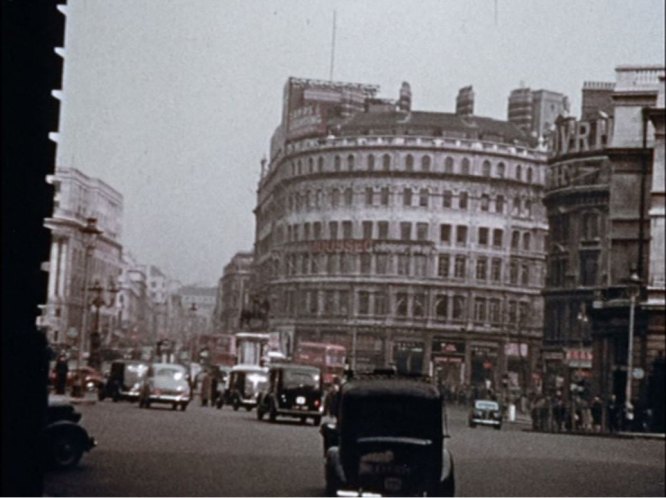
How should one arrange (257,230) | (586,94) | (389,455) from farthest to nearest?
1. (586,94)
2. (257,230)
3. (389,455)

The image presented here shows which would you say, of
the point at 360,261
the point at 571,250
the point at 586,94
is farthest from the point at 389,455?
the point at 586,94

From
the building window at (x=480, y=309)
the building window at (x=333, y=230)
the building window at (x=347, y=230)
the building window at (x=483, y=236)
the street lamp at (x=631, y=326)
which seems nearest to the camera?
the building window at (x=480, y=309)

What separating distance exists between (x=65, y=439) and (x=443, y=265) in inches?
102

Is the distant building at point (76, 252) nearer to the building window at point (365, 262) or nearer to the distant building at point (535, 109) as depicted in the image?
the building window at point (365, 262)

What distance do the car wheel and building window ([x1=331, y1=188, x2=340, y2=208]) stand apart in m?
2.17

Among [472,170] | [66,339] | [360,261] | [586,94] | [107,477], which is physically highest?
[586,94]

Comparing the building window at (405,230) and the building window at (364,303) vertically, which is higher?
the building window at (405,230)

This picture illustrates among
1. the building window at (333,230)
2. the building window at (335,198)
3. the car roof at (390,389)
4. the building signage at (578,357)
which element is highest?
the building window at (335,198)

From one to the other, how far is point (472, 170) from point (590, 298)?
6.39 feet

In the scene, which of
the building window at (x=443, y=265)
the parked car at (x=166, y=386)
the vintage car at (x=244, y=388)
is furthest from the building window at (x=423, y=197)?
the parked car at (x=166, y=386)

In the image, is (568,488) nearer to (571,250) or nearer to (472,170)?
(571,250)

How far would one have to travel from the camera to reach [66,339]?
8547mm

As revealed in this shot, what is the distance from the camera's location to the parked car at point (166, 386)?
8.48 metres

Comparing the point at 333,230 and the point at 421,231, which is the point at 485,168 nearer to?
the point at 421,231
